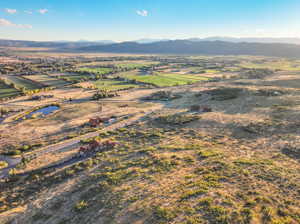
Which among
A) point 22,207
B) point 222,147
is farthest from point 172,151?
point 22,207

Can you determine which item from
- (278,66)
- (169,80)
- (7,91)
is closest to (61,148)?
(7,91)

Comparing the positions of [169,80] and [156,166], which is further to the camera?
[169,80]

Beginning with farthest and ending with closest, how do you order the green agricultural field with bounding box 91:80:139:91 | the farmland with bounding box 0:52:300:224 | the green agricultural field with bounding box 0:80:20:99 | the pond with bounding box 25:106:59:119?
the green agricultural field with bounding box 91:80:139:91, the green agricultural field with bounding box 0:80:20:99, the pond with bounding box 25:106:59:119, the farmland with bounding box 0:52:300:224

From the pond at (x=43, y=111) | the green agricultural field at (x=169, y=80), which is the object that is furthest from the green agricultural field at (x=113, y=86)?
the pond at (x=43, y=111)

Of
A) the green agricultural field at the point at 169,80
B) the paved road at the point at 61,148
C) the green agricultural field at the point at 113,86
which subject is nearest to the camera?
the paved road at the point at 61,148

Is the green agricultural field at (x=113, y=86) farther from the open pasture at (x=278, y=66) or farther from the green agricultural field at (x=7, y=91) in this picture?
the open pasture at (x=278, y=66)

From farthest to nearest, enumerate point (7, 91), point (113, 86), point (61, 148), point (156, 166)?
point (113, 86)
point (7, 91)
point (61, 148)
point (156, 166)

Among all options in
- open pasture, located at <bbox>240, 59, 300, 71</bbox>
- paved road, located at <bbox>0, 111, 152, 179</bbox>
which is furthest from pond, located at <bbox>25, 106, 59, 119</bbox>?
open pasture, located at <bbox>240, 59, 300, 71</bbox>

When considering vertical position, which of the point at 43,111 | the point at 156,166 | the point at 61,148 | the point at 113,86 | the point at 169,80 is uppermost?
the point at 169,80

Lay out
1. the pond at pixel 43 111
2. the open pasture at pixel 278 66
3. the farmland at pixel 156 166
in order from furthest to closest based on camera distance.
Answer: the open pasture at pixel 278 66, the pond at pixel 43 111, the farmland at pixel 156 166

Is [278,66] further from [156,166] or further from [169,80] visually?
[156,166]

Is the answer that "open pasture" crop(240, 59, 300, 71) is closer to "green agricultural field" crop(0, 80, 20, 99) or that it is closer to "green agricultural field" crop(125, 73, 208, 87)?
"green agricultural field" crop(125, 73, 208, 87)
